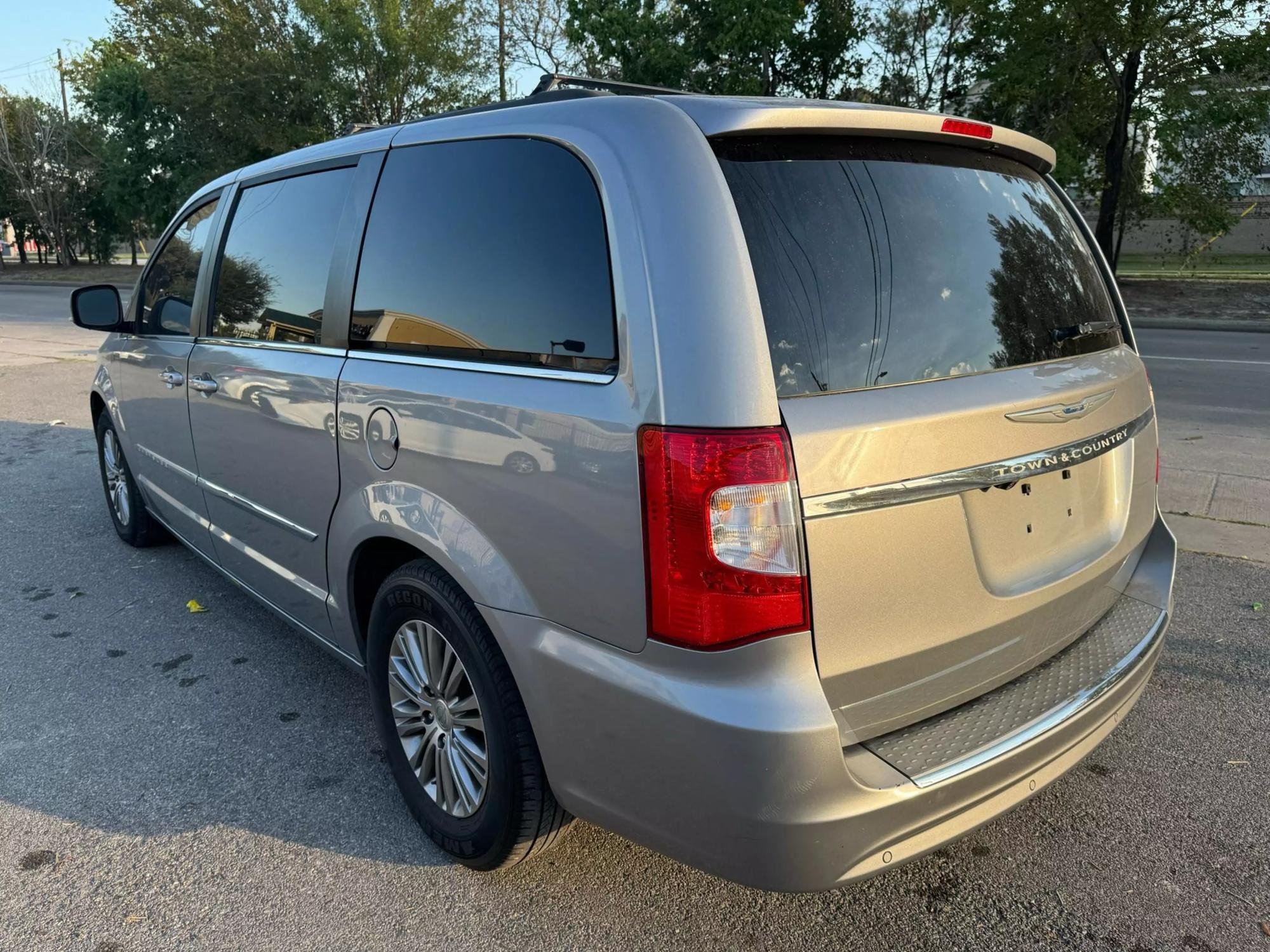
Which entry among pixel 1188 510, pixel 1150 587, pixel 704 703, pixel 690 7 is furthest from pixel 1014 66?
pixel 704 703

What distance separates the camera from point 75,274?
38.8m

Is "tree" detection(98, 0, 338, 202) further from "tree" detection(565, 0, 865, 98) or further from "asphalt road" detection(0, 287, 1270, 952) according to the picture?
"asphalt road" detection(0, 287, 1270, 952)

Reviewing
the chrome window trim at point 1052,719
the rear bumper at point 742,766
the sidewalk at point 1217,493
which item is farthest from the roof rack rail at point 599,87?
the sidewalk at point 1217,493

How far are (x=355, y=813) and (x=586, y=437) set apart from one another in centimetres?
155

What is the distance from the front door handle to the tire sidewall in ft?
5.61

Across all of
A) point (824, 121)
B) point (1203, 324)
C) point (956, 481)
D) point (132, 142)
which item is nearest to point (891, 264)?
point (824, 121)

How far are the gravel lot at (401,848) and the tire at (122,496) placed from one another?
128cm

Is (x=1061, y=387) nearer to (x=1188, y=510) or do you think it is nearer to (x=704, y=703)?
(x=704, y=703)

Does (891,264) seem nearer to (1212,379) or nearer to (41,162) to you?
(1212,379)

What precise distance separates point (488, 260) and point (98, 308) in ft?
10.1

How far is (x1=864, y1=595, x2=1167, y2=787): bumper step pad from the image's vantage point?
1883 millimetres

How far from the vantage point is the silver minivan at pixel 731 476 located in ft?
5.77

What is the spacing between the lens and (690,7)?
909 inches

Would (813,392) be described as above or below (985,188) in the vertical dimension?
below
